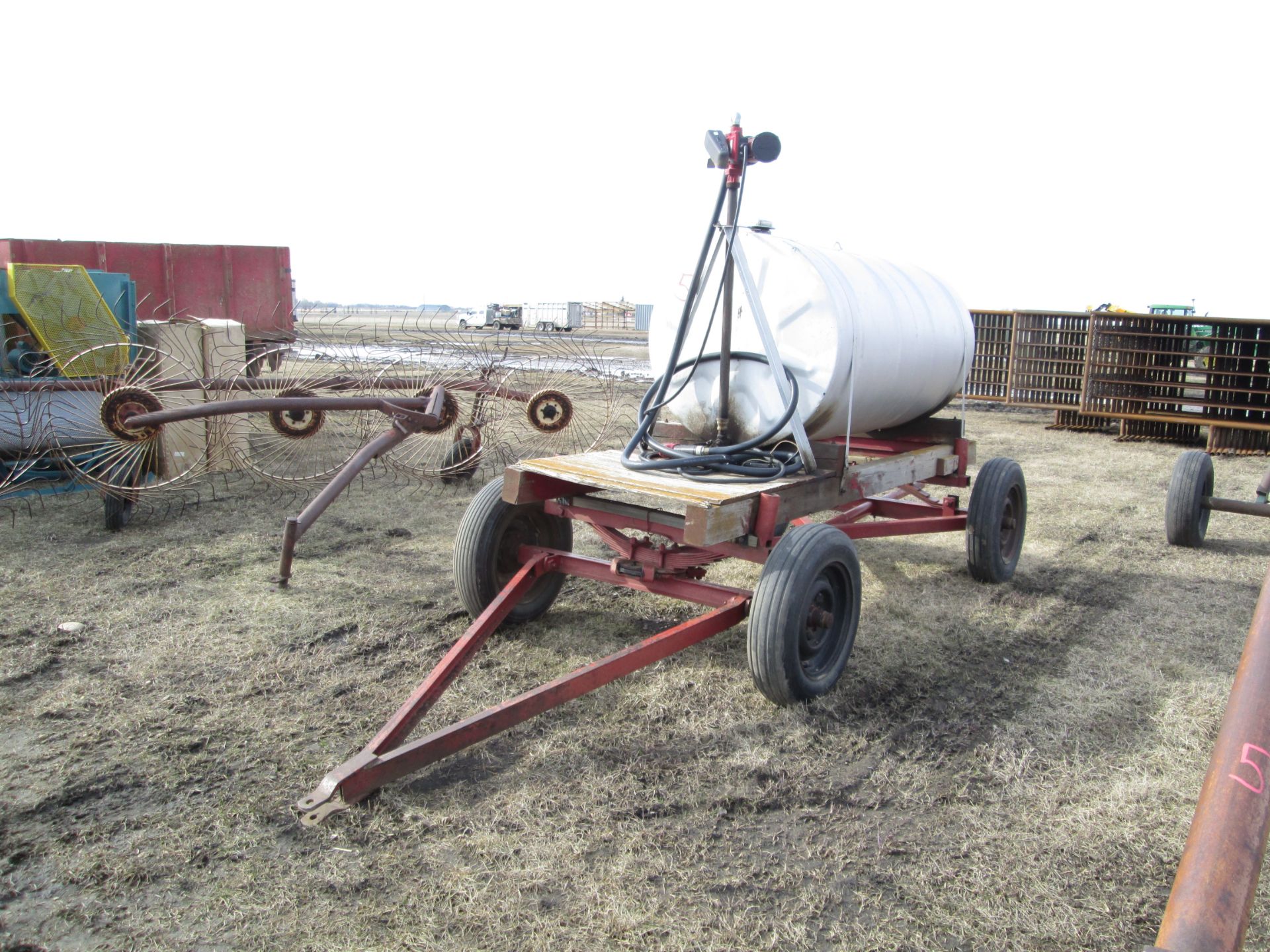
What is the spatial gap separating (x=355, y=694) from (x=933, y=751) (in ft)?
7.90

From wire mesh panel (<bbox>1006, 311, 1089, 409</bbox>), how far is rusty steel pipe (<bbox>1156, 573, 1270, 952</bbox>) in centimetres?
1389

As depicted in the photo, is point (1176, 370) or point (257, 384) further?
point (1176, 370)

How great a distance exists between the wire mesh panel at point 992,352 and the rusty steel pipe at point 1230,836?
49.2 feet

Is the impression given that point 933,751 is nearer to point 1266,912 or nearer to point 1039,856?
point 1039,856

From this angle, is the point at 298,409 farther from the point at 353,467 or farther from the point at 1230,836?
the point at 1230,836

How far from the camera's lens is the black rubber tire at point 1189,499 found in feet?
20.6

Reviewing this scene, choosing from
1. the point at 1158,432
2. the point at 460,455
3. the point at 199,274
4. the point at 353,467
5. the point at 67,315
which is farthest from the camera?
the point at 1158,432

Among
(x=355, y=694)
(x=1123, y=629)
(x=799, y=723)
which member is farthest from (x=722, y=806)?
(x=1123, y=629)

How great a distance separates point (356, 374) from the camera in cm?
678

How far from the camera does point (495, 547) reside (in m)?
4.39

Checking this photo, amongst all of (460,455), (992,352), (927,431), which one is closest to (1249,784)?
(927,431)

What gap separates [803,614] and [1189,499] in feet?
13.9

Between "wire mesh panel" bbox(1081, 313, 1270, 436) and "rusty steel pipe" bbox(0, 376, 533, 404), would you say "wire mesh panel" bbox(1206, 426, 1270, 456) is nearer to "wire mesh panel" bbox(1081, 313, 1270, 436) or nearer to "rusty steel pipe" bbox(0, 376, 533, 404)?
"wire mesh panel" bbox(1081, 313, 1270, 436)

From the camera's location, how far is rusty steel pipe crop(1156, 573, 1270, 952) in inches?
33.6
